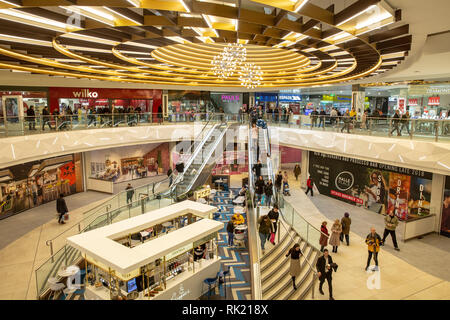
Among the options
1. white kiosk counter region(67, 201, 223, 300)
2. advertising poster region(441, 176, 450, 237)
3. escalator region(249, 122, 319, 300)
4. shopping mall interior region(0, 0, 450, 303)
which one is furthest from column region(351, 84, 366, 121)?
white kiosk counter region(67, 201, 223, 300)

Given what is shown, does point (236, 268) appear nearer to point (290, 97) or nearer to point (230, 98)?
point (230, 98)

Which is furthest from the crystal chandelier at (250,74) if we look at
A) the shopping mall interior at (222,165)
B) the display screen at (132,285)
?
the display screen at (132,285)

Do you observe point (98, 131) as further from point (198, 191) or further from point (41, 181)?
point (198, 191)

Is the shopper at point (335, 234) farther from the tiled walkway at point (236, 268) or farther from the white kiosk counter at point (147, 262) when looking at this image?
the white kiosk counter at point (147, 262)

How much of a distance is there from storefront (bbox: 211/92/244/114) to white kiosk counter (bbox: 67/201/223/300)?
23.5 metres

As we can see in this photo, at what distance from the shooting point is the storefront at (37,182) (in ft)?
49.5

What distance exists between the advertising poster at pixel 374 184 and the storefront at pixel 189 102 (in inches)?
509

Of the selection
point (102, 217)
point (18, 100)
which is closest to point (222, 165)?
point (102, 217)

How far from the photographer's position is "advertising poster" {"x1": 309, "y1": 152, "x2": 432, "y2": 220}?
13578 millimetres

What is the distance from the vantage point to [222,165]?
21.2 meters

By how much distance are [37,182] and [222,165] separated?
11.1 meters

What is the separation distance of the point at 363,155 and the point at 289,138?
6.28 metres

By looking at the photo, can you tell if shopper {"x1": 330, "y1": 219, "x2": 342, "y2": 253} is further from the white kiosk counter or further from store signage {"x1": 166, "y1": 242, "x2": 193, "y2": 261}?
store signage {"x1": 166, "y1": 242, "x2": 193, "y2": 261}

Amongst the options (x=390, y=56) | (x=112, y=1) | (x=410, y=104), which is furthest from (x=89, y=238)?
(x=410, y=104)
